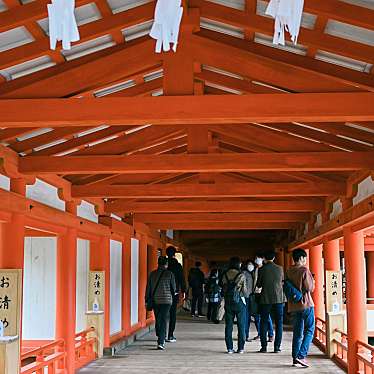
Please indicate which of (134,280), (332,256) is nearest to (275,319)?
(332,256)

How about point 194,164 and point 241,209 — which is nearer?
point 194,164

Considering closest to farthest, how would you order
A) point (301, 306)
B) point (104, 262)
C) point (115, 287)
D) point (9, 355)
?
point (9, 355), point (301, 306), point (104, 262), point (115, 287)

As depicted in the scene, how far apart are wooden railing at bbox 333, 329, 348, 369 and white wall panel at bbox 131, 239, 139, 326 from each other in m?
4.82

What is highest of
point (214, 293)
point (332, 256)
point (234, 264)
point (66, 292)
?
point (332, 256)

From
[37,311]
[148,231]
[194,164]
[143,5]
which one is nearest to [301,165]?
[194,164]

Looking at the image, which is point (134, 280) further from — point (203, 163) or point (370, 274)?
point (203, 163)

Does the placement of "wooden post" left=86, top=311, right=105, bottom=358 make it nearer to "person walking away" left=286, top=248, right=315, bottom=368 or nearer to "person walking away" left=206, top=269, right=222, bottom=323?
"person walking away" left=286, top=248, right=315, bottom=368

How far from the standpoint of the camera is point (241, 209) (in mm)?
10898

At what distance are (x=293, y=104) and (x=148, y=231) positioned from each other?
33.3 feet

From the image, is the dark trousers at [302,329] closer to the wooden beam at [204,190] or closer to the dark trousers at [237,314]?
the dark trousers at [237,314]

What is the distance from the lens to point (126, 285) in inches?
484

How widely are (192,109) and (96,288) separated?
18.4 feet

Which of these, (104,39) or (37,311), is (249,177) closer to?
(37,311)

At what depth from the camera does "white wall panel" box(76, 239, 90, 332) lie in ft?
36.0
